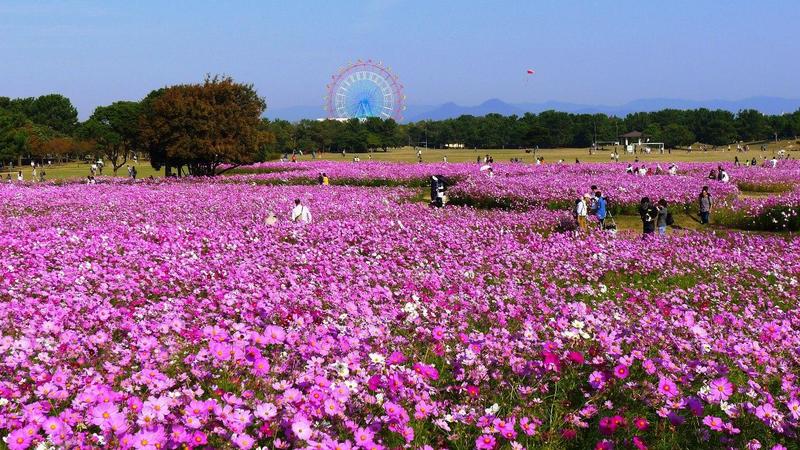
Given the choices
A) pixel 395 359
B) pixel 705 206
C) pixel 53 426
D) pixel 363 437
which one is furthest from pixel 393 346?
pixel 705 206


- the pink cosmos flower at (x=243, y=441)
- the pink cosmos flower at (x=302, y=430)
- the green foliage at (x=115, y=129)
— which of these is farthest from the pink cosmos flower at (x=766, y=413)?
the green foliage at (x=115, y=129)

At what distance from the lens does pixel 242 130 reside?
4247cm

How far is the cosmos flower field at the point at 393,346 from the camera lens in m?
3.56

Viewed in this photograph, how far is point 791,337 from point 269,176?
124 feet

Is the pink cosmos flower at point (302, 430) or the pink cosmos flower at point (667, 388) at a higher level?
the pink cosmos flower at point (302, 430)

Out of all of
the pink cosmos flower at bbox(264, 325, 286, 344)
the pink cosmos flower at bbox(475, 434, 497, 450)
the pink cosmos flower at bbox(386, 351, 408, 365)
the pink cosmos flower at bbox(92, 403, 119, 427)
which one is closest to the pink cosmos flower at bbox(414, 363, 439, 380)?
the pink cosmos flower at bbox(386, 351, 408, 365)

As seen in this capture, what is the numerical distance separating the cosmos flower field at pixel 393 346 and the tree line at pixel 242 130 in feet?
99.8

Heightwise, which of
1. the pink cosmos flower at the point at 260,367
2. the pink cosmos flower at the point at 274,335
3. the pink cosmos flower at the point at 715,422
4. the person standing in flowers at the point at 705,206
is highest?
the pink cosmos flower at the point at 274,335

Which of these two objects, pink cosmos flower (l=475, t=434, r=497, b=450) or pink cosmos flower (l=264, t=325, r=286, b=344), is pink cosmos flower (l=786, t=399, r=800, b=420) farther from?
pink cosmos flower (l=264, t=325, r=286, b=344)

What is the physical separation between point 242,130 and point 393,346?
39.5m

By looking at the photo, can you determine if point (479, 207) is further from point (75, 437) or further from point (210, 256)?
point (75, 437)

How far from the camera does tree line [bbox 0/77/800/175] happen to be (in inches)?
1650

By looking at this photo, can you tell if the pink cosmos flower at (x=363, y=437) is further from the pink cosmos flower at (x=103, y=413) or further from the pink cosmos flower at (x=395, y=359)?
the pink cosmos flower at (x=103, y=413)

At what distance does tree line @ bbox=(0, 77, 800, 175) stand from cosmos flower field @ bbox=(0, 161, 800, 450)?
30432 millimetres
